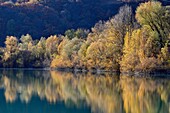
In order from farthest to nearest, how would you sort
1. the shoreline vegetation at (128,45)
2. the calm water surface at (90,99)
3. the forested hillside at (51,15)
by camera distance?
the forested hillside at (51,15), the shoreline vegetation at (128,45), the calm water surface at (90,99)

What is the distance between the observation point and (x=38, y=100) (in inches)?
1206

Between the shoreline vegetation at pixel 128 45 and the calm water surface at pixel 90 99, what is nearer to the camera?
the calm water surface at pixel 90 99

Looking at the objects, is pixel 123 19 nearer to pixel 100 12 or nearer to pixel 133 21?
pixel 133 21

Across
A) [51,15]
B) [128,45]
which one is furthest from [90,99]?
[51,15]

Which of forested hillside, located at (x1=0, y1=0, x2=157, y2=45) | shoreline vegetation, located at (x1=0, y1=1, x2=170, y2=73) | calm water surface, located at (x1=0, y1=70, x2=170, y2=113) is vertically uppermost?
forested hillside, located at (x1=0, y1=0, x2=157, y2=45)

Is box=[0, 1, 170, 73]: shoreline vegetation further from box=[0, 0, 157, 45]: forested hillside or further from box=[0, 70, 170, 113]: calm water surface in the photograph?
box=[0, 0, 157, 45]: forested hillside

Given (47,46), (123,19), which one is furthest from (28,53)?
(123,19)

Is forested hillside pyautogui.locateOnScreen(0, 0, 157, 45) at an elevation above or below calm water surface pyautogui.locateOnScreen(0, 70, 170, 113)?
above

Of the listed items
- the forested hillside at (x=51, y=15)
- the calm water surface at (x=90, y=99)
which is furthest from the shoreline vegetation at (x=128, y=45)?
the forested hillside at (x=51, y=15)

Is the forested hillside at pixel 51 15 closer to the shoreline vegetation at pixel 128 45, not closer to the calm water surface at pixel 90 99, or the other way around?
the shoreline vegetation at pixel 128 45

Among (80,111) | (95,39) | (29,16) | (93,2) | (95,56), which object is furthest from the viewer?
(93,2)

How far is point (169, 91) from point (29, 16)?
346 ft

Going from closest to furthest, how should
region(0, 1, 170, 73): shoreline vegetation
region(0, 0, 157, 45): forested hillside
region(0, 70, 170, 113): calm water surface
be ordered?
region(0, 70, 170, 113): calm water surface → region(0, 1, 170, 73): shoreline vegetation → region(0, 0, 157, 45): forested hillside

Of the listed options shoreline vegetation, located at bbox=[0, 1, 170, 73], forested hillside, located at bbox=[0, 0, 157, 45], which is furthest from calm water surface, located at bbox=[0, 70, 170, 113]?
forested hillside, located at bbox=[0, 0, 157, 45]
